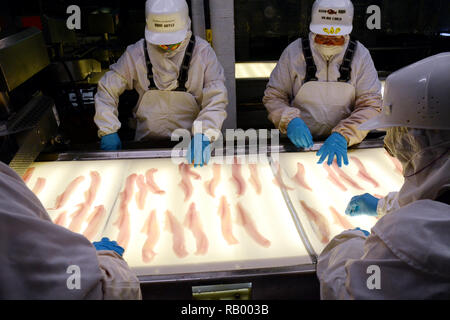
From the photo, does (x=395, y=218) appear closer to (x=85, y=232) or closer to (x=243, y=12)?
(x=85, y=232)

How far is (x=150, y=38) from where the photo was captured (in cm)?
239

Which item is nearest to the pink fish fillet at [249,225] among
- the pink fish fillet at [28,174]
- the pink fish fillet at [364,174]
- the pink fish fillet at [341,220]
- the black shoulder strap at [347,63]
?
the pink fish fillet at [341,220]

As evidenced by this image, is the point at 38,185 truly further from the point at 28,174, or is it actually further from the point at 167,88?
the point at 167,88

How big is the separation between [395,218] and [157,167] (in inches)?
62.7

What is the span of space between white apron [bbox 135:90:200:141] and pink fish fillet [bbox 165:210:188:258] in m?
1.08

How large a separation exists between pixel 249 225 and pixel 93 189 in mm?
1009

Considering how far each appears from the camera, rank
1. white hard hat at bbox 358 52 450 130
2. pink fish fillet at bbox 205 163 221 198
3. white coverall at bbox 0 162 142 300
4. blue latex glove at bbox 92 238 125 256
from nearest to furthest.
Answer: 1. white coverall at bbox 0 162 142 300
2. white hard hat at bbox 358 52 450 130
3. blue latex glove at bbox 92 238 125 256
4. pink fish fillet at bbox 205 163 221 198

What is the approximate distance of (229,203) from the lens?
1967 millimetres

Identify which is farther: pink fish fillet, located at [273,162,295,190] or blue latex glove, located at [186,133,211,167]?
blue latex glove, located at [186,133,211,167]

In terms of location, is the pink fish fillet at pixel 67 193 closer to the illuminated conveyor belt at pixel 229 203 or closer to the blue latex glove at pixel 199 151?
the illuminated conveyor belt at pixel 229 203

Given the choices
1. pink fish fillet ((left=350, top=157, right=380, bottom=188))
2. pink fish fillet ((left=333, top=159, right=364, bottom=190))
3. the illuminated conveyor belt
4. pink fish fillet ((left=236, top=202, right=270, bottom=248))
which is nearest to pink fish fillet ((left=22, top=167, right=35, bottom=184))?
the illuminated conveyor belt

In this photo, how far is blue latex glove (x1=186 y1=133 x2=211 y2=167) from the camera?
227 centimetres

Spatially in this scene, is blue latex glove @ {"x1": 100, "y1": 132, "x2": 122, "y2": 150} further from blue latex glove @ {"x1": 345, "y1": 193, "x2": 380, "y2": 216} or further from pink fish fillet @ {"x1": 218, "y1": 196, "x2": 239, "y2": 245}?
blue latex glove @ {"x1": 345, "y1": 193, "x2": 380, "y2": 216}
